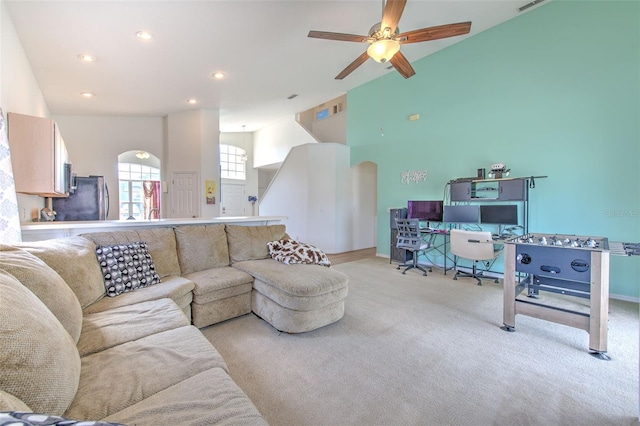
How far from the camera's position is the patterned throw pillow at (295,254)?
3057mm

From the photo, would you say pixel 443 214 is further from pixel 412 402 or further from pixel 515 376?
pixel 412 402

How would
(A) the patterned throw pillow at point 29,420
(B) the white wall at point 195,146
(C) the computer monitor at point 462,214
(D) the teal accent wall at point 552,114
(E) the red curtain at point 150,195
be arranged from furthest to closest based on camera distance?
(E) the red curtain at point 150,195
(B) the white wall at point 195,146
(C) the computer monitor at point 462,214
(D) the teal accent wall at point 552,114
(A) the patterned throw pillow at point 29,420

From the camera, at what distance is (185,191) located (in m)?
6.32

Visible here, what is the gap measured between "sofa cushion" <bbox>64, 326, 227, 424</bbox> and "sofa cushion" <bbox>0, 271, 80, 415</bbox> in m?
0.08

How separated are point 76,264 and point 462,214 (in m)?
4.95

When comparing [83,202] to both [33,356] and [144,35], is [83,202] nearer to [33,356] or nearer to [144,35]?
[144,35]

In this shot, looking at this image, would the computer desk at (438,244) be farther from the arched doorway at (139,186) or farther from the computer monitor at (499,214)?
the arched doorway at (139,186)

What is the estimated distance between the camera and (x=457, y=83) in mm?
4820

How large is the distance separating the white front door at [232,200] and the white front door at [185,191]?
350 cm

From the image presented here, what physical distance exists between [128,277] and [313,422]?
185 cm

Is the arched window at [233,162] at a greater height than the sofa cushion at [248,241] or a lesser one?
greater

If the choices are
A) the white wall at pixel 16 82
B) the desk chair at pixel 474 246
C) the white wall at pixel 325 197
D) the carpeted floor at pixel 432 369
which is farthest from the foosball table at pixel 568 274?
the white wall at pixel 16 82

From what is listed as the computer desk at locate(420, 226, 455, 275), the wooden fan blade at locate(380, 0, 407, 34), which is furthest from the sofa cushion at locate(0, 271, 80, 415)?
the computer desk at locate(420, 226, 455, 275)

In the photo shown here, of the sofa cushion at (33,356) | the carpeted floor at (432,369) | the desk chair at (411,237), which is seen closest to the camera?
the sofa cushion at (33,356)
